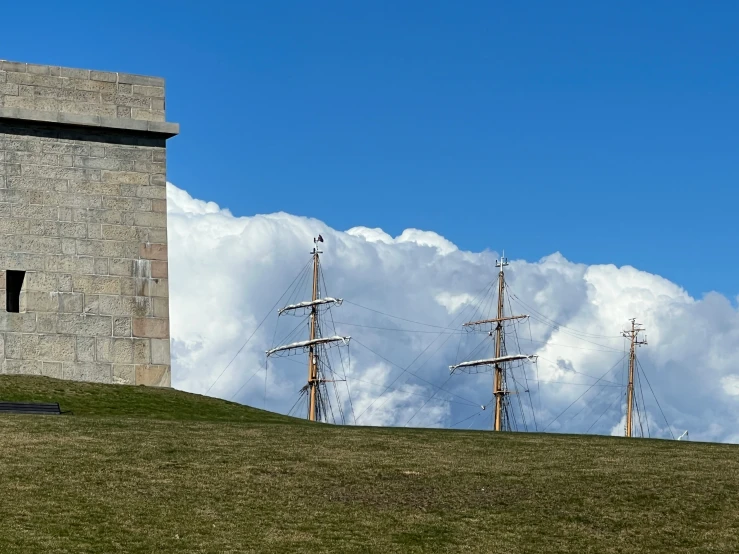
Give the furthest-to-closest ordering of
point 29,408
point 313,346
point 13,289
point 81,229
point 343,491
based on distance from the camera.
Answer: point 313,346
point 81,229
point 13,289
point 29,408
point 343,491

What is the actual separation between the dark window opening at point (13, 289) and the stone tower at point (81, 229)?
2 cm

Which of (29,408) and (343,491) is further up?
(29,408)

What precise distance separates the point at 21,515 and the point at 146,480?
2.64 metres

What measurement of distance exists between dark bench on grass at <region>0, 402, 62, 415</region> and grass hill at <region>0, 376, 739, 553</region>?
169cm

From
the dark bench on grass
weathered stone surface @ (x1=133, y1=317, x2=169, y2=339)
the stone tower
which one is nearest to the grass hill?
the dark bench on grass

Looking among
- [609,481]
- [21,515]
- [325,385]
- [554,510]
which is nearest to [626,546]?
[554,510]

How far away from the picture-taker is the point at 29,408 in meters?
27.0

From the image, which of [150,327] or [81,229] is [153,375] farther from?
[81,229]

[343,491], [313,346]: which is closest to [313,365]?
[313,346]

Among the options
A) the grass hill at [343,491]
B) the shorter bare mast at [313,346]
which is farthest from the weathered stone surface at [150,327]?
the shorter bare mast at [313,346]

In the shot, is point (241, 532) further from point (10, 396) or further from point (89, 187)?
point (89, 187)

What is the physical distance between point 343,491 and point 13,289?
15.3 m

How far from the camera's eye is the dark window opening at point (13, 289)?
32.3 m

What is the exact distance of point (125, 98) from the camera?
111 ft
